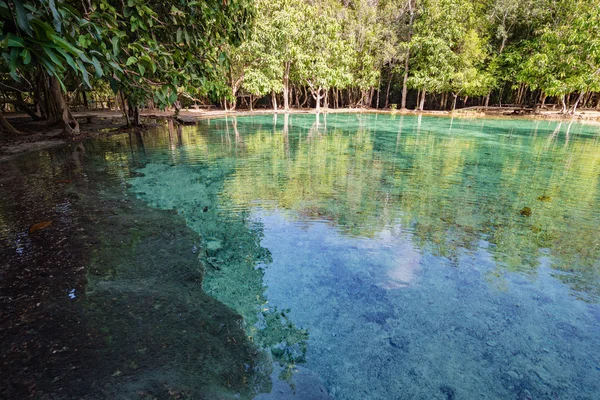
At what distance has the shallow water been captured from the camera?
282 centimetres

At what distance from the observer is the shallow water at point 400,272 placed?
282cm

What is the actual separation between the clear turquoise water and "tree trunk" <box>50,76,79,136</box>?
763cm

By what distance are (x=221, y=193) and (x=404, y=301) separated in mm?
4973

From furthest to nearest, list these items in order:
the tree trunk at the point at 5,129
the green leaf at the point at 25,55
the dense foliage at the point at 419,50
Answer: the dense foliage at the point at 419,50 < the tree trunk at the point at 5,129 < the green leaf at the point at 25,55

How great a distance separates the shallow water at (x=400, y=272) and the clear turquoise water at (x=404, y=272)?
0.02 metres

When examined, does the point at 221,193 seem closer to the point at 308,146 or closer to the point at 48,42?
the point at 48,42

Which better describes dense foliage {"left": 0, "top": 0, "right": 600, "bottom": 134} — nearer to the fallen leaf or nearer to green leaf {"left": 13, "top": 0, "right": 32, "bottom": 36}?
the fallen leaf

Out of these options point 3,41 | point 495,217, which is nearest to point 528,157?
point 495,217

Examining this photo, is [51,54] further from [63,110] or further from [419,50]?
[419,50]

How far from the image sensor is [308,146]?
46.0 ft

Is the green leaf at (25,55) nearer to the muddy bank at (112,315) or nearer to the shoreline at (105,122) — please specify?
the muddy bank at (112,315)

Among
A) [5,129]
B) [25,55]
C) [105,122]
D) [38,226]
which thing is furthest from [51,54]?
[105,122]

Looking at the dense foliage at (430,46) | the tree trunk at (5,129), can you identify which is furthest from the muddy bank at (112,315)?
the dense foliage at (430,46)

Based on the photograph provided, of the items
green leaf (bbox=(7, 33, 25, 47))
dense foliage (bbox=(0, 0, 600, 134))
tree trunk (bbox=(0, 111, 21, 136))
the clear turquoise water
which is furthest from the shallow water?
dense foliage (bbox=(0, 0, 600, 134))
